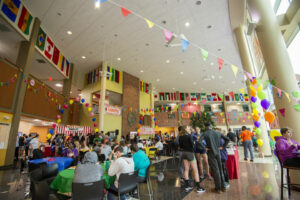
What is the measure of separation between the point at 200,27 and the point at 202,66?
201 inches

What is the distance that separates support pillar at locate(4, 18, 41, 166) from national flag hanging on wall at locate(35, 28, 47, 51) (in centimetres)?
40

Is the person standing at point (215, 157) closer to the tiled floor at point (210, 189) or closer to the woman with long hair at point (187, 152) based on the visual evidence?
the tiled floor at point (210, 189)

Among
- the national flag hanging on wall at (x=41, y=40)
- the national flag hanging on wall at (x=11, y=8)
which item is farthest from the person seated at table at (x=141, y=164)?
the national flag hanging on wall at (x=41, y=40)

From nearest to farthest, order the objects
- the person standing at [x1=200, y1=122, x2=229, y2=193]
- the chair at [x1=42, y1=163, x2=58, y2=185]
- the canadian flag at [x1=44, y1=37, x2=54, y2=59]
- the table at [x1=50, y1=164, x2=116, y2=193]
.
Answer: the table at [x1=50, y1=164, x2=116, y2=193]
the chair at [x1=42, y1=163, x2=58, y2=185]
the person standing at [x1=200, y1=122, x2=229, y2=193]
the canadian flag at [x1=44, y1=37, x2=54, y2=59]

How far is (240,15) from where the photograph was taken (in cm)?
676

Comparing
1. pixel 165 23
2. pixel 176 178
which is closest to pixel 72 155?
pixel 176 178

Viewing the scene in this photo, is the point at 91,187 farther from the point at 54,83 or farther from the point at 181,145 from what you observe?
the point at 54,83

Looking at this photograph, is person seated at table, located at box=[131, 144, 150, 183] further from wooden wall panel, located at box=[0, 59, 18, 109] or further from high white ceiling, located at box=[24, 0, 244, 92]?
high white ceiling, located at box=[24, 0, 244, 92]

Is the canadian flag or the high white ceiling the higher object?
the high white ceiling

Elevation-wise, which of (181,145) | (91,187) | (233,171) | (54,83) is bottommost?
(233,171)

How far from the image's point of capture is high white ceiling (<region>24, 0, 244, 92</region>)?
667 centimetres

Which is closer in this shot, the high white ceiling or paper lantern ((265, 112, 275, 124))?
paper lantern ((265, 112, 275, 124))

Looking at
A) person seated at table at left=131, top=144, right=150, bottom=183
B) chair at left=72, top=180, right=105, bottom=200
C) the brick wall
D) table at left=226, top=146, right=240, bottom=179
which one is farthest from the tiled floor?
the brick wall

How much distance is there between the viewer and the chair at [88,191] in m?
1.83
